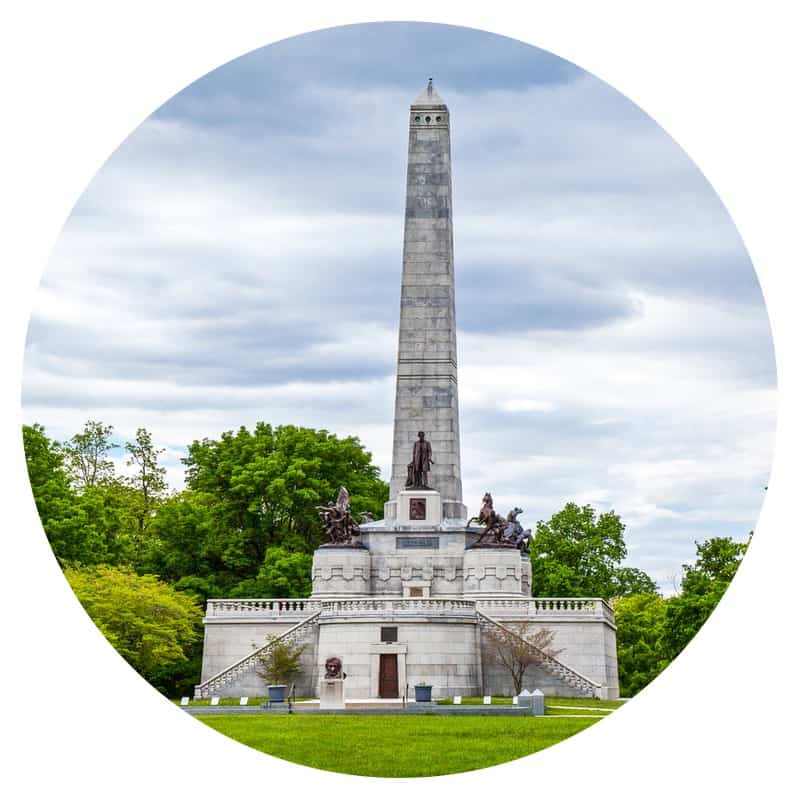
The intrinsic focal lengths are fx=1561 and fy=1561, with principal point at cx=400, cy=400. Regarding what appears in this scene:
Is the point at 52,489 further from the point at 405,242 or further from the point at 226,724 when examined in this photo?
the point at 226,724

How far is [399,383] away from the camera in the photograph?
54.8 m

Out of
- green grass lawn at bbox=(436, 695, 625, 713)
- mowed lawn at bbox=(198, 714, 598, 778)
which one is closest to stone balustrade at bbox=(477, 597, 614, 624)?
green grass lawn at bbox=(436, 695, 625, 713)

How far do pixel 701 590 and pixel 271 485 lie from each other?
19.0 metres

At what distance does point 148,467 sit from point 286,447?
7.79 meters

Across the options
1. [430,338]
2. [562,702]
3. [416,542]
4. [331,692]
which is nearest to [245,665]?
[331,692]

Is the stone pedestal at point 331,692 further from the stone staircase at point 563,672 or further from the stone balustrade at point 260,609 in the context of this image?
the stone balustrade at point 260,609

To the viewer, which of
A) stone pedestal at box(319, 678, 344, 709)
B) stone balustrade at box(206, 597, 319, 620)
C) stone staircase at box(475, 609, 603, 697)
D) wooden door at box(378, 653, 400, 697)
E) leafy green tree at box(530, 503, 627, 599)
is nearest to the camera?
stone pedestal at box(319, 678, 344, 709)

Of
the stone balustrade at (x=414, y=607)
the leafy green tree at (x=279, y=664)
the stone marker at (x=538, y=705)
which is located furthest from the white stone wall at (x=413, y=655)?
the stone marker at (x=538, y=705)

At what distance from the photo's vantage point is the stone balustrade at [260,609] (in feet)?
165

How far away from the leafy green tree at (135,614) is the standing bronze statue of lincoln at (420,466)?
889 centimetres

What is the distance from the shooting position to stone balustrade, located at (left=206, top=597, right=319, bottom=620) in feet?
165

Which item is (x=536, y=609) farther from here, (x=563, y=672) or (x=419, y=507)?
(x=419, y=507)

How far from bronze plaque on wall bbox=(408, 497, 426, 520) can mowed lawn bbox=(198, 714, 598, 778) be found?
15658mm

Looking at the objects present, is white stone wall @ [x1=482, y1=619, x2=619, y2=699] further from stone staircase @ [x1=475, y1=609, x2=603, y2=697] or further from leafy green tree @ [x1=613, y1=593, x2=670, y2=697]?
leafy green tree @ [x1=613, y1=593, x2=670, y2=697]
